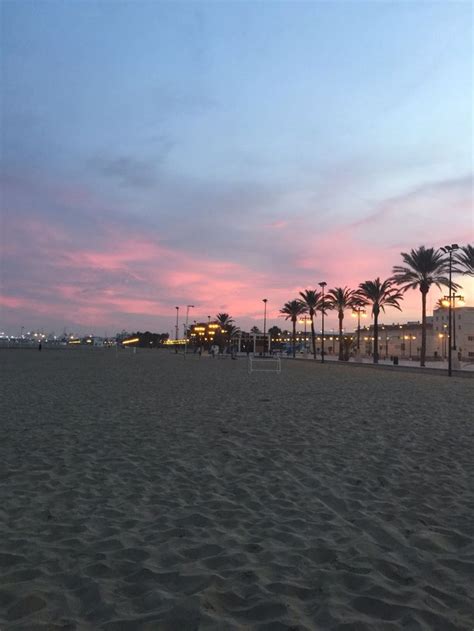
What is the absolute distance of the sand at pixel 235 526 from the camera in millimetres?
3570

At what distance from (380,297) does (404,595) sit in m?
54.6

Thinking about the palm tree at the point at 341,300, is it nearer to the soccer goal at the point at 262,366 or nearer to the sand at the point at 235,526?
the soccer goal at the point at 262,366

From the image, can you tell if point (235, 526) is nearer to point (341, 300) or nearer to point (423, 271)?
point (423, 271)

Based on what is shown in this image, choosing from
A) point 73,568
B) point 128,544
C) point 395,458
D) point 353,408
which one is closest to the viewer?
point 73,568

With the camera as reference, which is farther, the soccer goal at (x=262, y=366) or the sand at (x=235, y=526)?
the soccer goal at (x=262, y=366)

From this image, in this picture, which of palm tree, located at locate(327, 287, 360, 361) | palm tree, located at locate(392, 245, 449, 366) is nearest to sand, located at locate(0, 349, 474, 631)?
palm tree, located at locate(392, 245, 449, 366)

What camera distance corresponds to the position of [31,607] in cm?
355

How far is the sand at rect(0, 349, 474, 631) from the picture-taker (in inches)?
141

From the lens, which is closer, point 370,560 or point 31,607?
point 31,607

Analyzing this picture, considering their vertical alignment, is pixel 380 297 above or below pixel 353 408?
above

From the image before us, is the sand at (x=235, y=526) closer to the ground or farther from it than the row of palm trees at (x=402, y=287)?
closer to the ground

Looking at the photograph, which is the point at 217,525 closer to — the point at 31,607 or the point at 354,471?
the point at 31,607

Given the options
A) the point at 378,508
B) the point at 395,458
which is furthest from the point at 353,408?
the point at 378,508

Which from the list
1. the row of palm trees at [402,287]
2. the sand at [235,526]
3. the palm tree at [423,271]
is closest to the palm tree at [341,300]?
the row of palm trees at [402,287]
